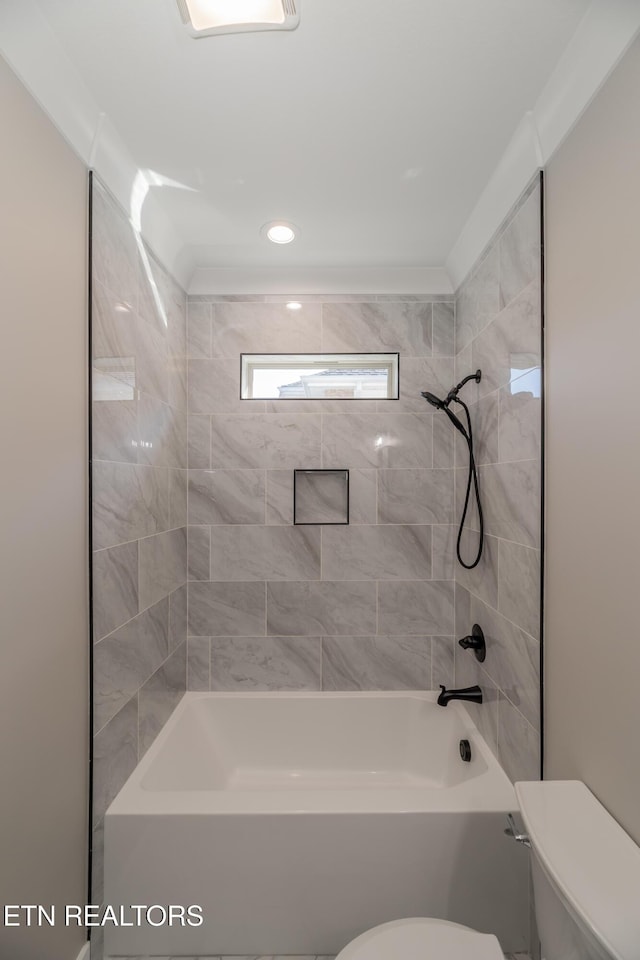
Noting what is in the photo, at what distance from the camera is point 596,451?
1.20 metres

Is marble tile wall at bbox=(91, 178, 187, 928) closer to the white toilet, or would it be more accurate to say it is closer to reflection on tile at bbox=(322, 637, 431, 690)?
reflection on tile at bbox=(322, 637, 431, 690)

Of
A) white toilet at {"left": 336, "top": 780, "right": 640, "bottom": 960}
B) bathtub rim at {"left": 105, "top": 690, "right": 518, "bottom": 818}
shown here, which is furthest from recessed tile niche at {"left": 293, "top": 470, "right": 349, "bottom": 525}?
white toilet at {"left": 336, "top": 780, "right": 640, "bottom": 960}

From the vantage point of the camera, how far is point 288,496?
8.39 ft

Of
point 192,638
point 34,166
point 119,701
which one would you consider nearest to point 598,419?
point 34,166

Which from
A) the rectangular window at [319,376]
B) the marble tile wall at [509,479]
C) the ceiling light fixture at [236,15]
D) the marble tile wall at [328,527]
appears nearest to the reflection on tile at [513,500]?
the marble tile wall at [509,479]

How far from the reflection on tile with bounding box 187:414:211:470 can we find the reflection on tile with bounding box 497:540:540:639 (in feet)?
4.98

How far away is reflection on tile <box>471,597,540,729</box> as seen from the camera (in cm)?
154

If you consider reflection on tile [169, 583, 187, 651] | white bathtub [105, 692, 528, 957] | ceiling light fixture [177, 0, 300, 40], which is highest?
ceiling light fixture [177, 0, 300, 40]

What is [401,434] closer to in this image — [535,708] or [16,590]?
[535,708]

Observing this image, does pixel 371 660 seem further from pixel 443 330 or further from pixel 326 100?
pixel 326 100

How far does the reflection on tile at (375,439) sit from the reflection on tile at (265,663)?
3.20 ft

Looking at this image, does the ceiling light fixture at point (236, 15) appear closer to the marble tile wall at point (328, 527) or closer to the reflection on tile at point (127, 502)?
the reflection on tile at point (127, 502)

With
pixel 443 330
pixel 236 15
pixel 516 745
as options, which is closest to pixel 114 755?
pixel 516 745

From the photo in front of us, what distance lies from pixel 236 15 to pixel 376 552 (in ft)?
6.91
